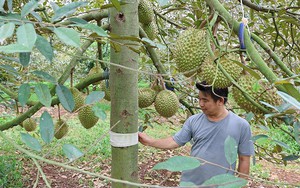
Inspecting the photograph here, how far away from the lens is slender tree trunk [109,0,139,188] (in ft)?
3.25

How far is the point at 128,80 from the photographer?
1.01 meters

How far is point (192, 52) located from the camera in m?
0.78

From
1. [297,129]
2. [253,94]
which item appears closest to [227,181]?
[297,129]

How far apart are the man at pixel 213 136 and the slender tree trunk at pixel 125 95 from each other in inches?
16.4

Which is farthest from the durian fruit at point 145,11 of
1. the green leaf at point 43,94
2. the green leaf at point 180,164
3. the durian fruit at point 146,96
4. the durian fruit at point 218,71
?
the green leaf at point 180,164

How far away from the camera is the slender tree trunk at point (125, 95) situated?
3.25 ft

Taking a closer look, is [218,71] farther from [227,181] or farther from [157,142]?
[157,142]

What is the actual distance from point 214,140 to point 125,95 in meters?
0.60

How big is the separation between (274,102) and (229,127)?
2.47ft

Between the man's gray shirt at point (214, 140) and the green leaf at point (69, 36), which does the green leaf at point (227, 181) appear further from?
the man's gray shirt at point (214, 140)

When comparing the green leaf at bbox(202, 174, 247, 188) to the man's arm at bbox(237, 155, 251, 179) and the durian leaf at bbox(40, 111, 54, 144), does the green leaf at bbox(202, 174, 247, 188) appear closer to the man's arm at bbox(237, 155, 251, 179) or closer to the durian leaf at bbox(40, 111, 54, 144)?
the durian leaf at bbox(40, 111, 54, 144)

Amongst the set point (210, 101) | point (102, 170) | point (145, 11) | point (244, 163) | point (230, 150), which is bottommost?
point (102, 170)

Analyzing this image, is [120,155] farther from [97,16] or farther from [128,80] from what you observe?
[97,16]

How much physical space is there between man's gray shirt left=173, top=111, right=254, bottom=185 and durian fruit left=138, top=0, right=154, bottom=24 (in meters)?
0.49
